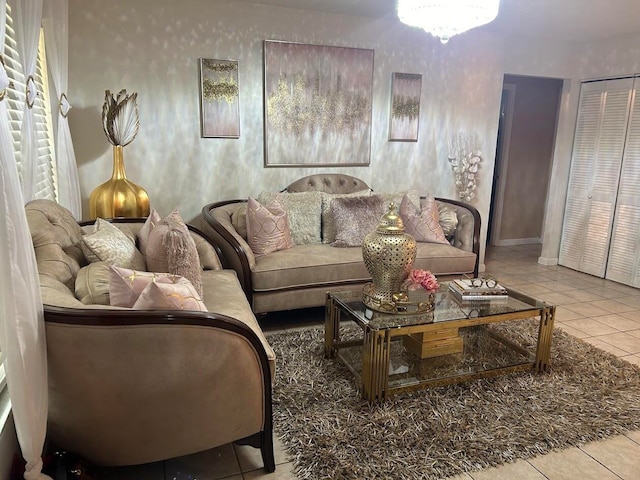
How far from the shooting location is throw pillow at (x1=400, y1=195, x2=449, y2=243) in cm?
379

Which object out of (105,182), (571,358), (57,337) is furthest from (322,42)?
(57,337)

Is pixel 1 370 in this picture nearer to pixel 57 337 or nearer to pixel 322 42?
pixel 57 337

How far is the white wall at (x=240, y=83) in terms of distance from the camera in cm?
343

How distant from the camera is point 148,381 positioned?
151 cm

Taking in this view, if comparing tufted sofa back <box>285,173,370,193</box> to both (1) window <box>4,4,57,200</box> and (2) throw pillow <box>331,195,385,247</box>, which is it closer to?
(2) throw pillow <box>331,195,385,247</box>

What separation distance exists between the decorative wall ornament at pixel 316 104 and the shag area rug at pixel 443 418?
2025 mm

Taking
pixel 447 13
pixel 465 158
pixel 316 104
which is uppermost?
pixel 447 13

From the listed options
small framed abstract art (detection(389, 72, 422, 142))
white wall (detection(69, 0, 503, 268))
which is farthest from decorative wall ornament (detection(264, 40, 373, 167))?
small framed abstract art (detection(389, 72, 422, 142))

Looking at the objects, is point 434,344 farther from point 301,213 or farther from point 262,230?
point 301,213

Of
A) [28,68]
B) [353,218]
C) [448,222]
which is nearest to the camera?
[28,68]

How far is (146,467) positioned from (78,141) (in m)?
2.60

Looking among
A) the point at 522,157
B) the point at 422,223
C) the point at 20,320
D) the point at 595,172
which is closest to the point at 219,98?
the point at 422,223

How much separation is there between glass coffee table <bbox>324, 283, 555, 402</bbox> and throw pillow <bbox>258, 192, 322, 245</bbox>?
991mm

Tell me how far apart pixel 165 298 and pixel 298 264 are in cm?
162
